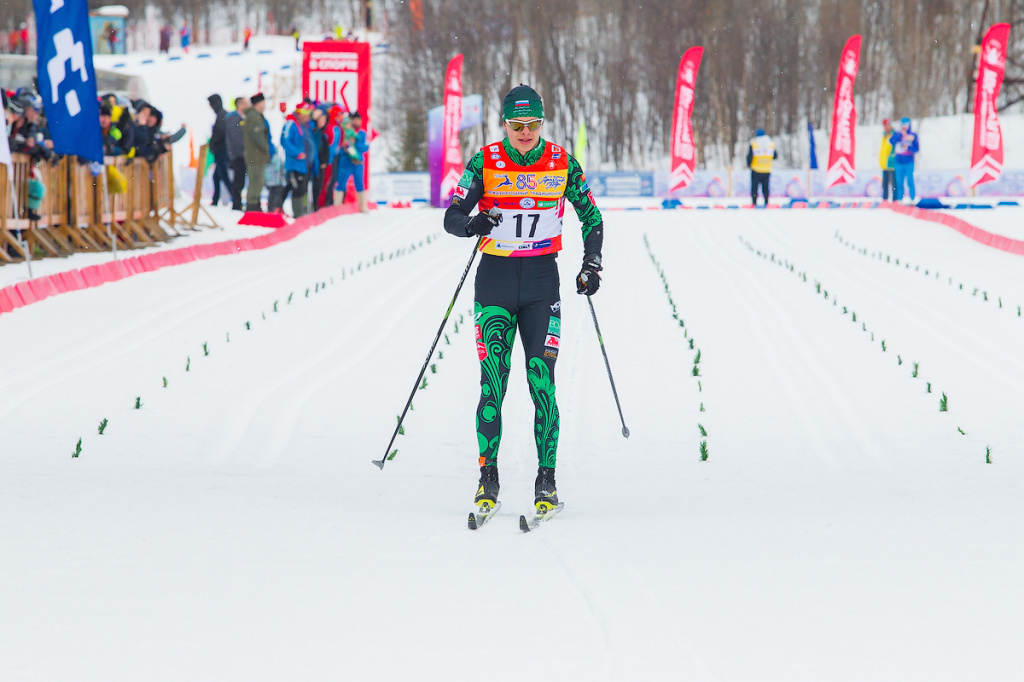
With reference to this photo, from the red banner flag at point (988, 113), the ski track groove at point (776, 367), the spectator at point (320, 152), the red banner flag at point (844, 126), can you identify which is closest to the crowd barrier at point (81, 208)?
the spectator at point (320, 152)

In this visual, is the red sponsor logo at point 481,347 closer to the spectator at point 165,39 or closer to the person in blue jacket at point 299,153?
the person in blue jacket at point 299,153

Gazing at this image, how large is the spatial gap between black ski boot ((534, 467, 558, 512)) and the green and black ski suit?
0.05 metres

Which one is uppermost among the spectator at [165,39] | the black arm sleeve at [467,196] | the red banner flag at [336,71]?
the spectator at [165,39]

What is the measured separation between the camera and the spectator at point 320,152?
22.4 meters

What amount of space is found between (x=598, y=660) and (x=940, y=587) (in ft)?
4.35

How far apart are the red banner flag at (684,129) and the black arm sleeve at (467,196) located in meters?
24.9

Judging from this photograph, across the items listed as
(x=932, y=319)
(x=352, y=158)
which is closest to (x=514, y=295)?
(x=932, y=319)

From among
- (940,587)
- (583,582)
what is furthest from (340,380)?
(940,587)

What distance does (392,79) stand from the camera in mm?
66562

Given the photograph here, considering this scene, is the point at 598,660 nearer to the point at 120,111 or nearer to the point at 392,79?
the point at 120,111

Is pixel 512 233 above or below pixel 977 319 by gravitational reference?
above

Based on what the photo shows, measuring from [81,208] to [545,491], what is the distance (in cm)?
1126

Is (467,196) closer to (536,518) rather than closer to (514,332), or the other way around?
(514,332)

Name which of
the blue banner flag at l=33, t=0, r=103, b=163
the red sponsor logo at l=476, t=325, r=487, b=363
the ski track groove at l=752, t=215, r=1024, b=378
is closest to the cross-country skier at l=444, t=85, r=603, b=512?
the red sponsor logo at l=476, t=325, r=487, b=363
